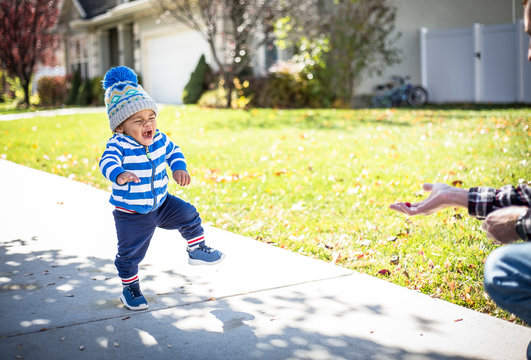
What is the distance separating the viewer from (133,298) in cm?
344

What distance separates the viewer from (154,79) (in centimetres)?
2467

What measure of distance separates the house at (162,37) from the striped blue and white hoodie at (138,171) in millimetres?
15541

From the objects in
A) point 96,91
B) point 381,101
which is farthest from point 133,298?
point 96,91

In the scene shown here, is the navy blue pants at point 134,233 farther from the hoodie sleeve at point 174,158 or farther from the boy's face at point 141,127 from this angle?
the boy's face at point 141,127

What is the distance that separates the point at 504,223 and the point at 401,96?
53.3ft

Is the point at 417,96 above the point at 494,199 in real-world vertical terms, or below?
above

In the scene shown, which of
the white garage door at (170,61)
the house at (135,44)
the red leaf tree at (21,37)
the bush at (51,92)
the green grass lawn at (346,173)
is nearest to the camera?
the green grass lawn at (346,173)

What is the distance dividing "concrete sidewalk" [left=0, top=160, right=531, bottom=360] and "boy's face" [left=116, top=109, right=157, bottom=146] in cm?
96

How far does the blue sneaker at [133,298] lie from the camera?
3.41 m

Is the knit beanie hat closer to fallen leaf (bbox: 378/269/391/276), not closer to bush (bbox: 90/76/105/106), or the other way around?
fallen leaf (bbox: 378/269/391/276)

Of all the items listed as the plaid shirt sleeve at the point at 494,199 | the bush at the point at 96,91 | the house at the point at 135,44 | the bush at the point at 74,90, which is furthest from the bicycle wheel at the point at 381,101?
the plaid shirt sleeve at the point at 494,199

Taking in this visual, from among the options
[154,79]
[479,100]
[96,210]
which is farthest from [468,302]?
[154,79]

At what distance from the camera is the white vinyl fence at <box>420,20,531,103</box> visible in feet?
57.5

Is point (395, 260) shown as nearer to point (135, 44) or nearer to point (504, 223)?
point (504, 223)
